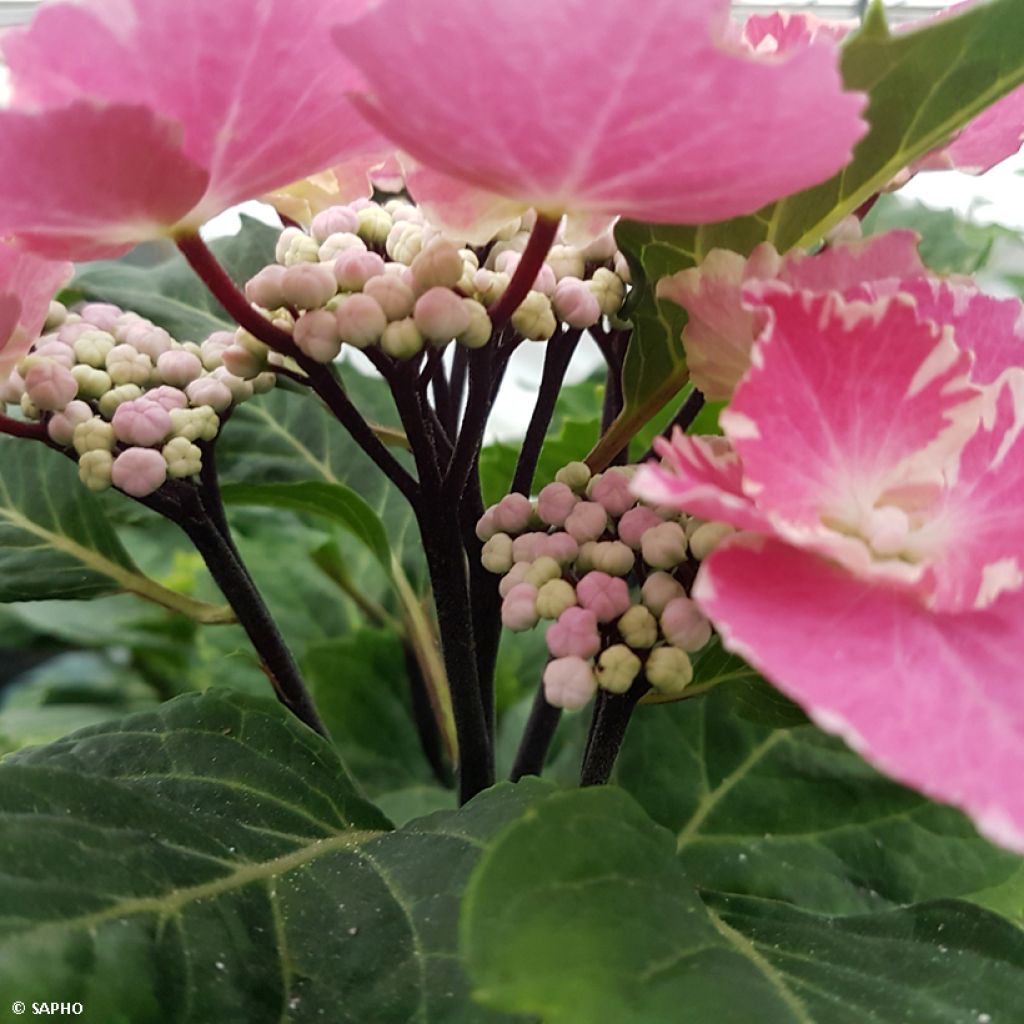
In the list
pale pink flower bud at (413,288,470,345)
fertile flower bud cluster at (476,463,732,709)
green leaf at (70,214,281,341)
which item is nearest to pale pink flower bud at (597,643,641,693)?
fertile flower bud cluster at (476,463,732,709)

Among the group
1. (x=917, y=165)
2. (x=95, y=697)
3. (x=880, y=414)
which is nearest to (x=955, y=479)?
(x=880, y=414)

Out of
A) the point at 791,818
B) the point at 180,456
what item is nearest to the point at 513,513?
the point at 180,456

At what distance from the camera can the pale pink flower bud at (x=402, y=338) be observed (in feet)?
0.94

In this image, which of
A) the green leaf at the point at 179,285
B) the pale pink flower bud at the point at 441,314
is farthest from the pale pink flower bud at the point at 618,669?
the green leaf at the point at 179,285

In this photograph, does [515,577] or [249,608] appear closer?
[515,577]

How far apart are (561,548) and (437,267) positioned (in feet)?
0.30

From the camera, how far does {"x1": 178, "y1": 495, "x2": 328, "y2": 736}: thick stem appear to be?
394mm

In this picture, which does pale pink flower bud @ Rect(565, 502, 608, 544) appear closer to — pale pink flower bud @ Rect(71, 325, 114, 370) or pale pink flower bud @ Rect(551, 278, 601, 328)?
pale pink flower bud @ Rect(551, 278, 601, 328)

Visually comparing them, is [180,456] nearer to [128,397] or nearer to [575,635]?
[128,397]

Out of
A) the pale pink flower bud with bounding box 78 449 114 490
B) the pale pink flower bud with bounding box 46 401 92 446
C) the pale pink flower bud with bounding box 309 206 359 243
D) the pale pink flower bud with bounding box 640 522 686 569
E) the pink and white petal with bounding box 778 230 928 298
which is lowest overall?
the pale pink flower bud with bounding box 640 522 686 569

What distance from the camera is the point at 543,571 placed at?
309 mm

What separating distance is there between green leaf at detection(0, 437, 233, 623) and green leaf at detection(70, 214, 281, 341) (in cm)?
10

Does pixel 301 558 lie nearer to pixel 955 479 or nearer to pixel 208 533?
pixel 208 533

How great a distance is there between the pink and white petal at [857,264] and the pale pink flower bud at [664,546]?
77 mm
